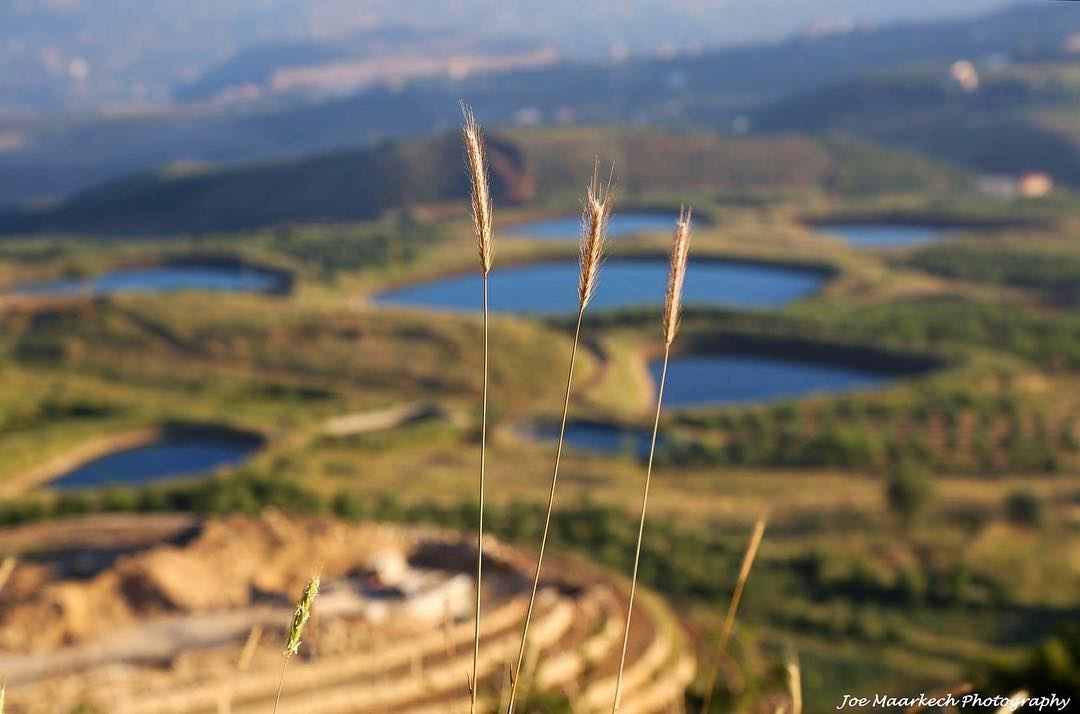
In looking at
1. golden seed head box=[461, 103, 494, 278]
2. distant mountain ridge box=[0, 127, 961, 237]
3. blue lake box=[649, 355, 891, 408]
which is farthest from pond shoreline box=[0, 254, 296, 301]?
golden seed head box=[461, 103, 494, 278]

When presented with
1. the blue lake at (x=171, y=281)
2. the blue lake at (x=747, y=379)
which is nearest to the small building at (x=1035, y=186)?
the blue lake at (x=747, y=379)

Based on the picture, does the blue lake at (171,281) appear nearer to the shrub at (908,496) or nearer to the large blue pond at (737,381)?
the large blue pond at (737,381)

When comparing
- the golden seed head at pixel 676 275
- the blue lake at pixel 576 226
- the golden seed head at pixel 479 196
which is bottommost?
the blue lake at pixel 576 226

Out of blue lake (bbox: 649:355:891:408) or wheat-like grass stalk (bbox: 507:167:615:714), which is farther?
blue lake (bbox: 649:355:891:408)

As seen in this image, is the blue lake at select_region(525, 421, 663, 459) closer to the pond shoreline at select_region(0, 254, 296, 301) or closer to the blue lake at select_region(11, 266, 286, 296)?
the pond shoreline at select_region(0, 254, 296, 301)

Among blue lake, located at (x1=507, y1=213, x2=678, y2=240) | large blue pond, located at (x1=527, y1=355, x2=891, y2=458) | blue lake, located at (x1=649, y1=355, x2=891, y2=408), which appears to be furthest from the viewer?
blue lake, located at (x1=507, y1=213, x2=678, y2=240)

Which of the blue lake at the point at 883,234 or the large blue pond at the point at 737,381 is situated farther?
the blue lake at the point at 883,234

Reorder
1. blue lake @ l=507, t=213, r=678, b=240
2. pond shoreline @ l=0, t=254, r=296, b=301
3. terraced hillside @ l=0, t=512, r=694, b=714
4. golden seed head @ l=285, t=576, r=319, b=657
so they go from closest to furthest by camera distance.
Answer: golden seed head @ l=285, t=576, r=319, b=657 < terraced hillside @ l=0, t=512, r=694, b=714 < pond shoreline @ l=0, t=254, r=296, b=301 < blue lake @ l=507, t=213, r=678, b=240
